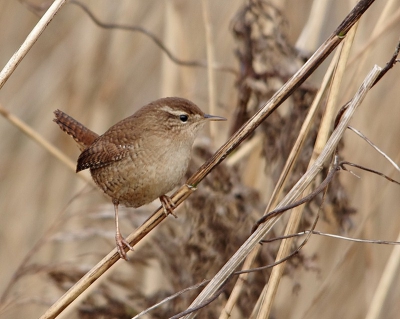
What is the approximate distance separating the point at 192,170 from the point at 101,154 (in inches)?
16.2

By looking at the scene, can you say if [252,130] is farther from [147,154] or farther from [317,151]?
[147,154]

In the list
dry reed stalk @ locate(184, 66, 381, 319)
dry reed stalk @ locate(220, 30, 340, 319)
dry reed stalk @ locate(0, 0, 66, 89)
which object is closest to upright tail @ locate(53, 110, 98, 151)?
dry reed stalk @ locate(0, 0, 66, 89)

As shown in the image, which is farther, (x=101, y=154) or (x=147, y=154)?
(x=101, y=154)

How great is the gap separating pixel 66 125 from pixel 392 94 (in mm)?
1761

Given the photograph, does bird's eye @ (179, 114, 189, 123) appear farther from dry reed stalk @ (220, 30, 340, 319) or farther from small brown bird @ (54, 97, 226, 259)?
dry reed stalk @ (220, 30, 340, 319)

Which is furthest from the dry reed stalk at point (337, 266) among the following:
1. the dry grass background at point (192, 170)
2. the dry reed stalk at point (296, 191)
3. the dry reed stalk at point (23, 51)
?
the dry reed stalk at point (23, 51)

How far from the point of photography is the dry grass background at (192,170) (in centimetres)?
259

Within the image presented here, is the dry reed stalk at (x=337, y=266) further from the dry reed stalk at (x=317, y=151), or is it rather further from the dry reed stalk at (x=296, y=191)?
the dry reed stalk at (x=296, y=191)

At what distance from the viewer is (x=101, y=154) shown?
2.53 meters

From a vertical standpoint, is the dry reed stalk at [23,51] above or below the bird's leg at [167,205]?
above

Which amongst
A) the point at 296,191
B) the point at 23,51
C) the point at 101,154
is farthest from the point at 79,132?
the point at 296,191

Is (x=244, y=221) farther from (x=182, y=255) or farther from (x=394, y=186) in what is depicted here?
(x=394, y=186)

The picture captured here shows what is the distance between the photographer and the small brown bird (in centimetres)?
230

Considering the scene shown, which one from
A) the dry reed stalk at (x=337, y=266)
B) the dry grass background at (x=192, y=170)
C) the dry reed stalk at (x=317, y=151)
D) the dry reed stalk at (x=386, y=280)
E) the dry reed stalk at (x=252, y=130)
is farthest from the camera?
the dry reed stalk at (x=337, y=266)
